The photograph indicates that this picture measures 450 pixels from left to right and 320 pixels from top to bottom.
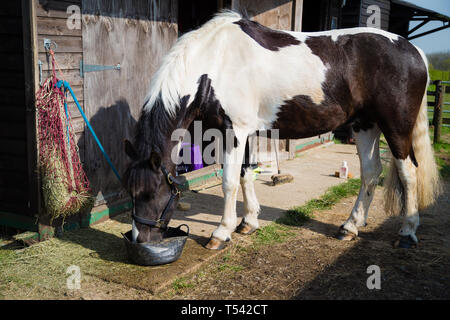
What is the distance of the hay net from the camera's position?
12.2ft

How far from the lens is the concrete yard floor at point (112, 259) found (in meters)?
3.14

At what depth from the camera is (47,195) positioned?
376 centimetres

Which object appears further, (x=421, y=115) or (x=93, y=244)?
(x=421, y=115)

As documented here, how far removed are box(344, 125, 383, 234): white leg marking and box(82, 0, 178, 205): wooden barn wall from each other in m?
2.37

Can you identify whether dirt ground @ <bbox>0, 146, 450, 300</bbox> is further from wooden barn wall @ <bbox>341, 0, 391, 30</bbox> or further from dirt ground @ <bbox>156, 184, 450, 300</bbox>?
wooden barn wall @ <bbox>341, 0, 391, 30</bbox>

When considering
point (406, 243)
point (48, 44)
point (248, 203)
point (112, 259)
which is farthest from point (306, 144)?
point (48, 44)

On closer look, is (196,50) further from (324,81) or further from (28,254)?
(28,254)

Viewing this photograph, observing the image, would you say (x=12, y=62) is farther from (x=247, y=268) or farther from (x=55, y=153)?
(x=247, y=268)

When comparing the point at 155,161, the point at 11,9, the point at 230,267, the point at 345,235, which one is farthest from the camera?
the point at 345,235

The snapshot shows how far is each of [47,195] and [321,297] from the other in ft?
7.79

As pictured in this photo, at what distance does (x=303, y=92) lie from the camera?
396cm

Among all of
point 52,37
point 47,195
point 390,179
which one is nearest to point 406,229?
point 390,179

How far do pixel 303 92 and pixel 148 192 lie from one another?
5.42 ft

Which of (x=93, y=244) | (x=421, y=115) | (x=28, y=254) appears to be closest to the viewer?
(x=28, y=254)
